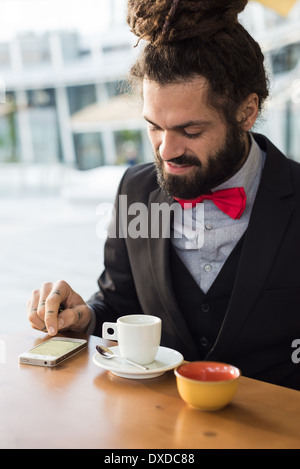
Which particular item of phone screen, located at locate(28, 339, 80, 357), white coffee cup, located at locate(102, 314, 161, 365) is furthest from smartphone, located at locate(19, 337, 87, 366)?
white coffee cup, located at locate(102, 314, 161, 365)

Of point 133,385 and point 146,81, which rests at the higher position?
point 146,81

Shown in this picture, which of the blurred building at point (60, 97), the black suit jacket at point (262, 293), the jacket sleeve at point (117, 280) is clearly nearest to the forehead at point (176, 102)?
the black suit jacket at point (262, 293)

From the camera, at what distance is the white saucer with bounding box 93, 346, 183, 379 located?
0.98 m

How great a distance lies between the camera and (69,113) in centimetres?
1223

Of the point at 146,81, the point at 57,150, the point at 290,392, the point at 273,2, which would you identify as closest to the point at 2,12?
the point at 57,150

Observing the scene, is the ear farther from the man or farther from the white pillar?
the white pillar

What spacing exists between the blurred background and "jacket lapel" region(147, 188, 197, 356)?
5.01m

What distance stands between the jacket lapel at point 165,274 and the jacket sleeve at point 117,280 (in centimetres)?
13

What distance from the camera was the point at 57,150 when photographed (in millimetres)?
12469

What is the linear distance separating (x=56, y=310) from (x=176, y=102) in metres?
0.55

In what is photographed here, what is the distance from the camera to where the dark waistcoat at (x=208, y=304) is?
1396mm

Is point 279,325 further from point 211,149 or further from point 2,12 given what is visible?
point 2,12

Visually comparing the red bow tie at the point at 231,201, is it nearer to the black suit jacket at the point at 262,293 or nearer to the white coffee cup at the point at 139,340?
the black suit jacket at the point at 262,293
